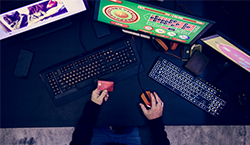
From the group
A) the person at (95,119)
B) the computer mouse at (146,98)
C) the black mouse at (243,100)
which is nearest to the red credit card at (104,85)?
the person at (95,119)

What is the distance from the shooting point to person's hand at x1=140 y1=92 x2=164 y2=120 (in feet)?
3.22

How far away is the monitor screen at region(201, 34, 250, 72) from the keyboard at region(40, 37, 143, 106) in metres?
0.47

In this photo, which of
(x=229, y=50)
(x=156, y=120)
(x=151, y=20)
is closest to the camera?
(x=151, y=20)

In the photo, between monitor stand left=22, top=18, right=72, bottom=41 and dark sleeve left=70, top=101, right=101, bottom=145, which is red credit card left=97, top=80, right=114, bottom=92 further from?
monitor stand left=22, top=18, right=72, bottom=41

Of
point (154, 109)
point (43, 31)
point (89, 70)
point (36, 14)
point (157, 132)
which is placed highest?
point (36, 14)

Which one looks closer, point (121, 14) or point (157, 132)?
point (121, 14)

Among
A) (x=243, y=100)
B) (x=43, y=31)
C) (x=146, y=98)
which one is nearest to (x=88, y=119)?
(x=146, y=98)

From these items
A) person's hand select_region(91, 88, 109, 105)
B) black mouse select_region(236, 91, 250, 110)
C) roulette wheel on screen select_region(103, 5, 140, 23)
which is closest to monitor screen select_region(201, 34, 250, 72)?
black mouse select_region(236, 91, 250, 110)

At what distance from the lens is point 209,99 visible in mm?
1003

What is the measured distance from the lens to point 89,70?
982 mm

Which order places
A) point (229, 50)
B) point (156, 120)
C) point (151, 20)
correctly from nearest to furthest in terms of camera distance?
point (151, 20) < point (229, 50) < point (156, 120)

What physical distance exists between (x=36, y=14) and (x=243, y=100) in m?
1.46

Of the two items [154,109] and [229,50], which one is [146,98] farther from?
[229,50]

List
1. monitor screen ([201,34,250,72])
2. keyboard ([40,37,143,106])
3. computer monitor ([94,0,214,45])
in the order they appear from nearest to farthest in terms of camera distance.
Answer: computer monitor ([94,0,214,45]) < monitor screen ([201,34,250,72]) < keyboard ([40,37,143,106])
